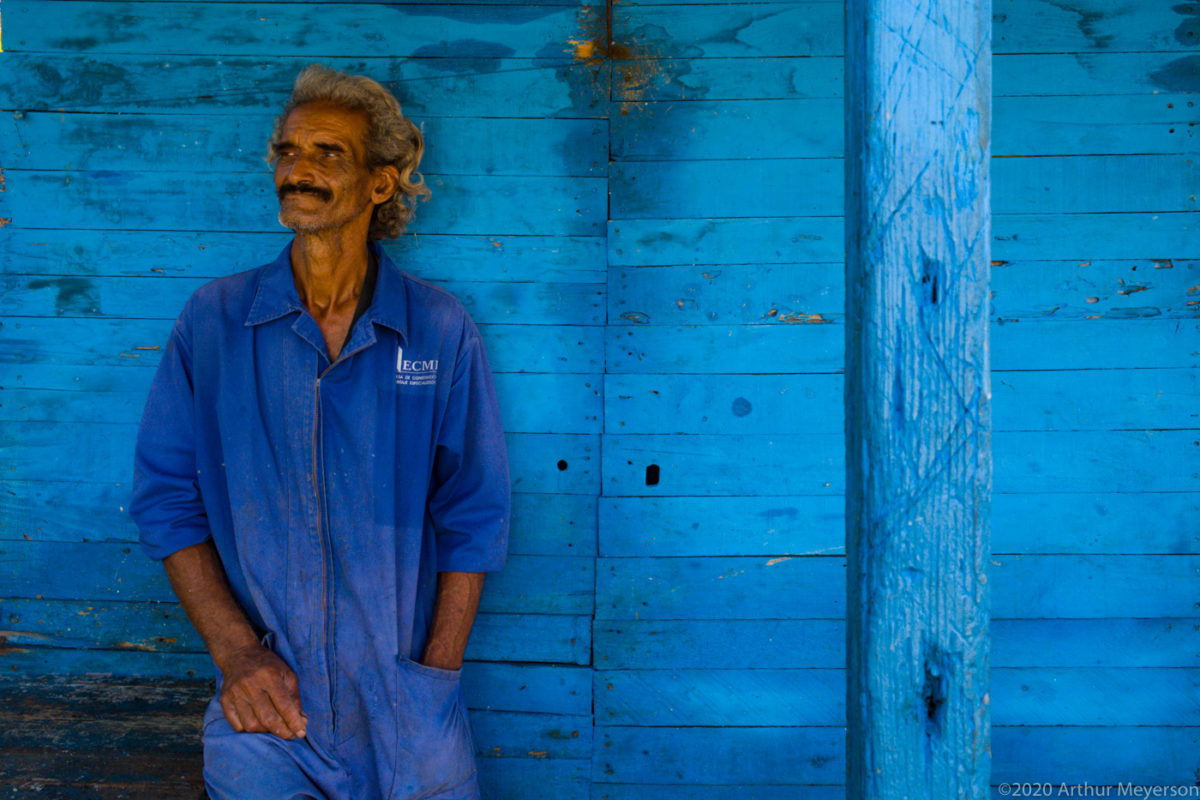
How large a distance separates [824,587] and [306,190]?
1.67 metres

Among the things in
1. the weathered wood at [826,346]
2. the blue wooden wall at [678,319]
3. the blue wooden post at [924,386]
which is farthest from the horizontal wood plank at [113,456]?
the blue wooden post at [924,386]

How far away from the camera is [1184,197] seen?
2121 millimetres

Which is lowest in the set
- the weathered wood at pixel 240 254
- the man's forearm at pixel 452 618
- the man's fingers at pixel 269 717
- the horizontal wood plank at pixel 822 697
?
the horizontal wood plank at pixel 822 697

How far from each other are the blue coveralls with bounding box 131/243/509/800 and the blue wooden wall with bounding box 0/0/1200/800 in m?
0.38

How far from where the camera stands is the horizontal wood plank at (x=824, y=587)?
2.16m

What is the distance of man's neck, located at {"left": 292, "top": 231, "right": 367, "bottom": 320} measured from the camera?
1868 millimetres

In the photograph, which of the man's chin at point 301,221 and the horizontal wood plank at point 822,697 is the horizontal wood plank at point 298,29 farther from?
the horizontal wood plank at point 822,697

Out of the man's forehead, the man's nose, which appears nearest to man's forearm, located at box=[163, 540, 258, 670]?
the man's nose

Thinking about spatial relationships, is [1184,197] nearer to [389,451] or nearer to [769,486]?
[769,486]

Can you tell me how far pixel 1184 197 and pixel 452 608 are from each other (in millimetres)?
2192

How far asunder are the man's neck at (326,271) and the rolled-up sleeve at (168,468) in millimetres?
318

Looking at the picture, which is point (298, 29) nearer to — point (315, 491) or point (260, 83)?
point (260, 83)

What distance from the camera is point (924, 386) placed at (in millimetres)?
1179

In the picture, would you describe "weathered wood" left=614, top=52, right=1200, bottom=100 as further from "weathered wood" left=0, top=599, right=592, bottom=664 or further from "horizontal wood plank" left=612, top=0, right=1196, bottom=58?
"weathered wood" left=0, top=599, right=592, bottom=664
